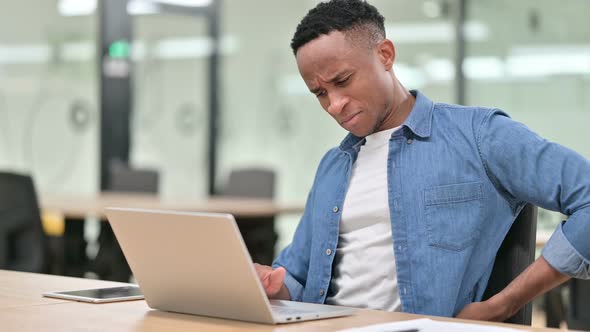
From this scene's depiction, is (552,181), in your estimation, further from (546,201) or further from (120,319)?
(120,319)

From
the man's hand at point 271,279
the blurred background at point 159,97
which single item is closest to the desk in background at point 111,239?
the blurred background at point 159,97

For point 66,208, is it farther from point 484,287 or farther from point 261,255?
point 484,287

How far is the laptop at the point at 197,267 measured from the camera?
62.7 inches

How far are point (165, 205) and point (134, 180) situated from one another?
131cm

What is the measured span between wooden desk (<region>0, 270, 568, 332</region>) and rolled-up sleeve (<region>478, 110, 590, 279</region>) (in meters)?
0.29

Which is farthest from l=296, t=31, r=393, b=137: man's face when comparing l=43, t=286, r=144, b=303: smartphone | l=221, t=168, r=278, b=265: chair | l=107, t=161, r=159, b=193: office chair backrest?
l=107, t=161, r=159, b=193: office chair backrest

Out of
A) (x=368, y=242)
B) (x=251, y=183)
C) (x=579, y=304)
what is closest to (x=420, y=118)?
(x=368, y=242)

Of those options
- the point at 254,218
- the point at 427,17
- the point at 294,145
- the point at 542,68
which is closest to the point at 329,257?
the point at 254,218

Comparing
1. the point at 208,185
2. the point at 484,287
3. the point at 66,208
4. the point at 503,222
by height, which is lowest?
the point at 208,185

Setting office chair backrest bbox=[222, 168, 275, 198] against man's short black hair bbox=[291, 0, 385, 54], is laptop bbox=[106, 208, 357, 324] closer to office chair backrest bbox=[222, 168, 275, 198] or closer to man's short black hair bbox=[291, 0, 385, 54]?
man's short black hair bbox=[291, 0, 385, 54]

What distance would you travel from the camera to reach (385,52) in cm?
207

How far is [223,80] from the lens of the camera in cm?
800

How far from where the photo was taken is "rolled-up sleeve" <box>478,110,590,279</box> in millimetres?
1818

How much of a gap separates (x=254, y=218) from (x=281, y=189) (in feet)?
6.92
